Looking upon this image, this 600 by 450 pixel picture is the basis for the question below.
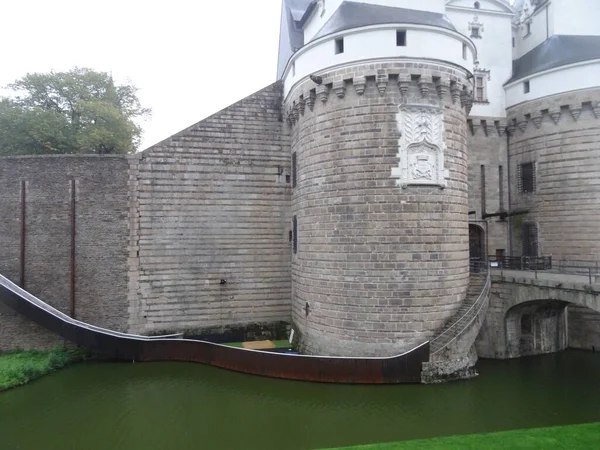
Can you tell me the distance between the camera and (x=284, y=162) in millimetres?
18281

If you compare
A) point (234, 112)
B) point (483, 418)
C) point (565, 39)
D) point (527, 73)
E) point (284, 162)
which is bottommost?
point (483, 418)

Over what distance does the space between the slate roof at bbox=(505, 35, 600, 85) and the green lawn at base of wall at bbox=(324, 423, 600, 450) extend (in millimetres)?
14722

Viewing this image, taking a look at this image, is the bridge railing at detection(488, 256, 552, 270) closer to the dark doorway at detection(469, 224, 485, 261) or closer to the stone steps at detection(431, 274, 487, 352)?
the dark doorway at detection(469, 224, 485, 261)

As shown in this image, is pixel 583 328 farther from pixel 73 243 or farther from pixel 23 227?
pixel 23 227

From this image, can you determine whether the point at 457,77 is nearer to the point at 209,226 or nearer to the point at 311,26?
the point at 311,26

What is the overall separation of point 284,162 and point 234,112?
2.90 m

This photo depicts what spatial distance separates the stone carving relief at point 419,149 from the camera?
13719 millimetres

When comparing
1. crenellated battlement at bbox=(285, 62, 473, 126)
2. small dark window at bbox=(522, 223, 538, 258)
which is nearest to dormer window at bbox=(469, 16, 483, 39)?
crenellated battlement at bbox=(285, 62, 473, 126)

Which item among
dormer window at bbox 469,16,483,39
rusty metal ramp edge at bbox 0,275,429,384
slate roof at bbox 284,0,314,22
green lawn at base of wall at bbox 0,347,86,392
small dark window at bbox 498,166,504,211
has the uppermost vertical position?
slate roof at bbox 284,0,314,22

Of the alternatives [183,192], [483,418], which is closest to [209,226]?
[183,192]

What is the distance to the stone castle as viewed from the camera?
13.8 m

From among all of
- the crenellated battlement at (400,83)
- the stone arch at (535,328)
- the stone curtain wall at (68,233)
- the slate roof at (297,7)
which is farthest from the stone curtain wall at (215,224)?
the stone arch at (535,328)

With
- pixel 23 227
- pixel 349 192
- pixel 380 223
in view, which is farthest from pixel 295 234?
pixel 23 227

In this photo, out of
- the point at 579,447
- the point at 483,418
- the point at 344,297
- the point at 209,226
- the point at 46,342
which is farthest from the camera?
the point at 209,226
